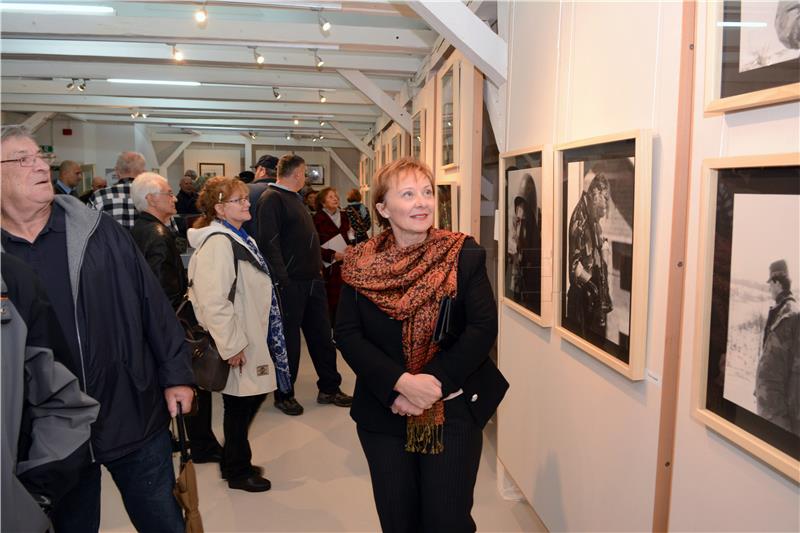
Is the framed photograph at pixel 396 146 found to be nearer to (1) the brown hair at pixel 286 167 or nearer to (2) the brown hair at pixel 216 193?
(1) the brown hair at pixel 286 167

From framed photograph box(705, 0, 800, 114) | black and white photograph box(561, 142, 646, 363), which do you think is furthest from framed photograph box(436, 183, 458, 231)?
framed photograph box(705, 0, 800, 114)

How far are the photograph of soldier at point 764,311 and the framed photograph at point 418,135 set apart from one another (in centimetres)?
→ 420

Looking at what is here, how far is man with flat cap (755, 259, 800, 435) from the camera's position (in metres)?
1.23

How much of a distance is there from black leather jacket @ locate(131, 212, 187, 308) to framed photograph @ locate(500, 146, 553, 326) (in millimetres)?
1848

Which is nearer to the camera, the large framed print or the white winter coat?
the large framed print

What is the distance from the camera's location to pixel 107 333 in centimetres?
200

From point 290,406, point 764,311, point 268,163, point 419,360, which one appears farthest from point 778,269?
point 268,163

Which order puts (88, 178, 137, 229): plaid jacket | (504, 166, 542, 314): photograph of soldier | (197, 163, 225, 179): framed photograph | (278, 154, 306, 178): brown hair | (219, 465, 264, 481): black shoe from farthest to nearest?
1. (197, 163, 225, 179): framed photograph
2. (278, 154, 306, 178): brown hair
3. (88, 178, 137, 229): plaid jacket
4. (219, 465, 264, 481): black shoe
5. (504, 166, 542, 314): photograph of soldier

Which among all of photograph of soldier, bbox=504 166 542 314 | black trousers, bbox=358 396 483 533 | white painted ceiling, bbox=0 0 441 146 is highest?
white painted ceiling, bbox=0 0 441 146

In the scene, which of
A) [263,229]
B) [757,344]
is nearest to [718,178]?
[757,344]

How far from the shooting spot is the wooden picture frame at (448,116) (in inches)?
159

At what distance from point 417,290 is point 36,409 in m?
1.13

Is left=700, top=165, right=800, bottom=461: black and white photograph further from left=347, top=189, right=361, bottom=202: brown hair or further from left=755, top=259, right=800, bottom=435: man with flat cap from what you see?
left=347, top=189, right=361, bottom=202: brown hair

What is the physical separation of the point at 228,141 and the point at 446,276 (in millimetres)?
17756
